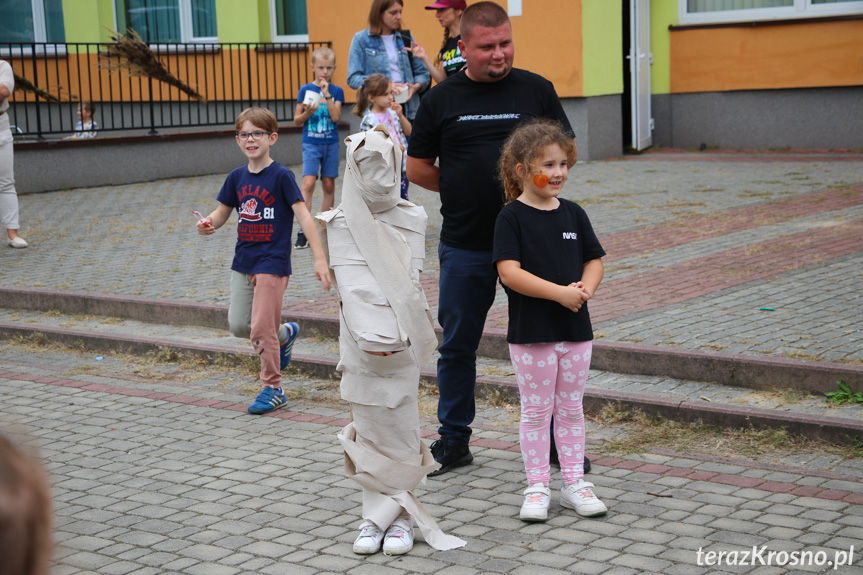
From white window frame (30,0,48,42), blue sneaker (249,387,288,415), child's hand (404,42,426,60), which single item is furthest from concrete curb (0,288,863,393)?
white window frame (30,0,48,42)

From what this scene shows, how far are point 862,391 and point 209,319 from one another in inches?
188

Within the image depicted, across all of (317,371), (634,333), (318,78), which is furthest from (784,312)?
(318,78)

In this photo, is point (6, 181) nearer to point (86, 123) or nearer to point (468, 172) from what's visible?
point (86, 123)

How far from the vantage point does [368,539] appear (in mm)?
4094

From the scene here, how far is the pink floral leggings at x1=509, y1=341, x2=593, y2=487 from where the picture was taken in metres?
4.37

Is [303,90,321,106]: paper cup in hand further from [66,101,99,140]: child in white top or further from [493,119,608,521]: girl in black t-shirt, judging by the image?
[66,101,99,140]: child in white top

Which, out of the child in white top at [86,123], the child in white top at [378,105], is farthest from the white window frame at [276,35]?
the child in white top at [378,105]

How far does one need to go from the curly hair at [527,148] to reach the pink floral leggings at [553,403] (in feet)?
2.36

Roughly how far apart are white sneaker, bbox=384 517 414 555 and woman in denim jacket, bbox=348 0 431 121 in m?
6.21

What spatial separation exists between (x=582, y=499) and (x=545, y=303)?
841 mm

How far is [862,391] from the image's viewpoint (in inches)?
212

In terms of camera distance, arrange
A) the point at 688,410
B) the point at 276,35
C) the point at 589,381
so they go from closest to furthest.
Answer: the point at 688,410 → the point at 589,381 → the point at 276,35

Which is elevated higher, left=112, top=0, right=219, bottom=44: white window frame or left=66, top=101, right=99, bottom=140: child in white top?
left=112, top=0, right=219, bottom=44: white window frame

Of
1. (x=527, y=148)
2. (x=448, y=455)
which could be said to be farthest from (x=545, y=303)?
(x=448, y=455)
